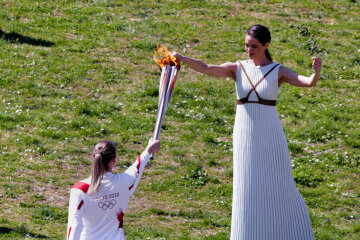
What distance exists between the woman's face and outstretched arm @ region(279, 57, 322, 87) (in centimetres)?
28

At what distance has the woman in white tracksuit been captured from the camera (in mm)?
5156

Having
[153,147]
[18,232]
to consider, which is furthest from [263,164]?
[18,232]

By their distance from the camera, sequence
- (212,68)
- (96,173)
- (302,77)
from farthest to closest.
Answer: (212,68), (302,77), (96,173)

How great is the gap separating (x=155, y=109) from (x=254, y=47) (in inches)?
276

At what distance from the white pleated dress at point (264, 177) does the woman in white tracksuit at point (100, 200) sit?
4.49 feet

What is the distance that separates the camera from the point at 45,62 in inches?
577

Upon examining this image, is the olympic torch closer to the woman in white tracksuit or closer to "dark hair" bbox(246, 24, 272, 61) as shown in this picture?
the woman in white tracksuit

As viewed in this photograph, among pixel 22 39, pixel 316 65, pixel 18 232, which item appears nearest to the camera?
pixel 316 65

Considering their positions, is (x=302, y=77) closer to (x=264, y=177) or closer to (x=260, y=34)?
(x=260, y=34)

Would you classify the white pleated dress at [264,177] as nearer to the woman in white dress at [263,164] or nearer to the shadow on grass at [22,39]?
the woman in white dress at [263,164]

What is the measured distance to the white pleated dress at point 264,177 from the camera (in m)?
6.11

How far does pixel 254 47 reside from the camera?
6.16 metres

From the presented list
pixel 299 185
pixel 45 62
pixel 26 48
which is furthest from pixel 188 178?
pixel 26 48

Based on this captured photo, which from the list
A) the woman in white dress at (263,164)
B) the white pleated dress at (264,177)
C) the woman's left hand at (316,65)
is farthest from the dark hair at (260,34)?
the woman's left hand at (316,65)
